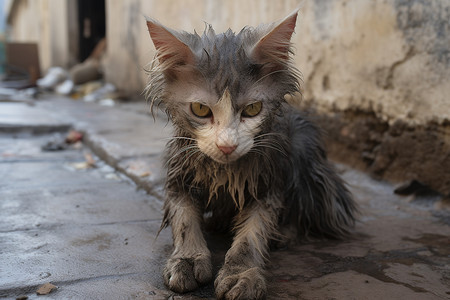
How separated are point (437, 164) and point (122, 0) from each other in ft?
26.9

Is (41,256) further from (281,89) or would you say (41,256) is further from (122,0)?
(122,0)

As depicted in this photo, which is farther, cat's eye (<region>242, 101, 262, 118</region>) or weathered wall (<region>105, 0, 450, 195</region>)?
weathered wall (<region>105, 0, 450, 195</region>)

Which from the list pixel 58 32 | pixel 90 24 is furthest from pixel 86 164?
pixel 58 32

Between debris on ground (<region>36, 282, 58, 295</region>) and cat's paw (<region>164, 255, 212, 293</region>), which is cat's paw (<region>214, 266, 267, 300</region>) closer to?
cat's paw (<region>164, 255, 212, 293</region>)

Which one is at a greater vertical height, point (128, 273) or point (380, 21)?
point (380, 21)

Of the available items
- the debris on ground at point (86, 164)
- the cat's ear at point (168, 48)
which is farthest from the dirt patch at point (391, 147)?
the debris on ground at point (86, 164)

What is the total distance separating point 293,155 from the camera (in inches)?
97.3

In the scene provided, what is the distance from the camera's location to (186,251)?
204 centimetres

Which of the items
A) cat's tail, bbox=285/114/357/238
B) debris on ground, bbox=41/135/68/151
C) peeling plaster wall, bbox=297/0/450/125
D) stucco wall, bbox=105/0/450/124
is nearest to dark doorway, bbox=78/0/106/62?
debris on ground, bbox=41/135/68/151

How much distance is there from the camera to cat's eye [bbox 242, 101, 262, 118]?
199cm

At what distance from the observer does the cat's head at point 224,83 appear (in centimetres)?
192

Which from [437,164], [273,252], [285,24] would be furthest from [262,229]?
[437,164]

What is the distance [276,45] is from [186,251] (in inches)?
39.6

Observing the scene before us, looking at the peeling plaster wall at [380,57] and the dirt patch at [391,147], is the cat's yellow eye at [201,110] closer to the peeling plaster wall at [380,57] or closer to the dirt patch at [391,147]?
the dirt patch at [391,147]
